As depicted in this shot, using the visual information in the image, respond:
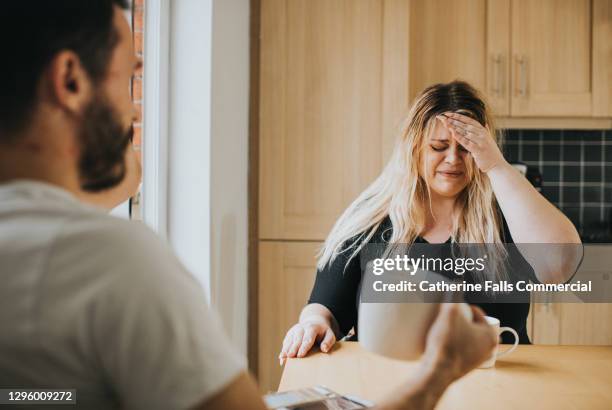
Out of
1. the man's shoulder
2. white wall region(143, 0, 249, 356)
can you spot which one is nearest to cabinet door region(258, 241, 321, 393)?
white wall region(143, 0, 249, 356)

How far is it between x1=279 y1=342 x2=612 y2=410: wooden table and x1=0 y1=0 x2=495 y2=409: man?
0.41 metres

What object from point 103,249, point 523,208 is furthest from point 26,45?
point 523,208

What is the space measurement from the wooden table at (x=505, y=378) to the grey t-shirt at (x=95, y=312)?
1.34 ft

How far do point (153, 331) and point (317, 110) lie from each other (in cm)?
189

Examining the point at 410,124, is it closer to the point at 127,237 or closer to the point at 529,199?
the point at 529,199

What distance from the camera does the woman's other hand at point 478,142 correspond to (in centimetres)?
113

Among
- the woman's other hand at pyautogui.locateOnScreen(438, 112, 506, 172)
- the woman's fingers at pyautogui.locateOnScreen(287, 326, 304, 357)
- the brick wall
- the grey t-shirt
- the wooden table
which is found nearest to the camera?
the grey t-shirt

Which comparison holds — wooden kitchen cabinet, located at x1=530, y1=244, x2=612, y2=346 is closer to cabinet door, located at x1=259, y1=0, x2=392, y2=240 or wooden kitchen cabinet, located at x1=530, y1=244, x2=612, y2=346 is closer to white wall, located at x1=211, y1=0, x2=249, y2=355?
cabinet door, located at x1=259, y1=0, x2=392, y2=240

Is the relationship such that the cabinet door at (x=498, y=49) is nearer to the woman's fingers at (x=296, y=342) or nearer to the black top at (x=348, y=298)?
the black top at (x=348, y=298)

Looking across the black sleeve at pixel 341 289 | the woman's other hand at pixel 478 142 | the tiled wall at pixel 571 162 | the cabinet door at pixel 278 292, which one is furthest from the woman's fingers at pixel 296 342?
the tiled wall at pixel 571 162

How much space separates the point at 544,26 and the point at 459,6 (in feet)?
→ 1.09

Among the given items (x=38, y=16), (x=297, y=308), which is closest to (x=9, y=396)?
(x=38, y=16)

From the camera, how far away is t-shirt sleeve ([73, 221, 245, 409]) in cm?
36

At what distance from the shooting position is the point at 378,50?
7.14 feet
